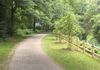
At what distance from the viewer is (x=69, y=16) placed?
22.2 metres

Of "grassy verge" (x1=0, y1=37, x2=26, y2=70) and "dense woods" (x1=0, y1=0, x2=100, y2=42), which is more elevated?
"dense woods" (x1=0, y1=0, x2=100, y2=42)

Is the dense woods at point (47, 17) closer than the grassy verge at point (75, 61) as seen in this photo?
No

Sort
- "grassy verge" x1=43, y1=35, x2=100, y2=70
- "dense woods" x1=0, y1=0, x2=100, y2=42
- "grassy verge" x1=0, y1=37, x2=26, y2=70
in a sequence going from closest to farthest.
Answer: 1. "grassy verge" x1=43, y1=35, x2=100, y2=70
2. "grassy verge" x1=0, y1=37, x2=26, y2=70
3. "dense woods" x1=0, y1=0, x2=100, y2=42

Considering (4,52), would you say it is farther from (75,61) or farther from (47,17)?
(47,17)

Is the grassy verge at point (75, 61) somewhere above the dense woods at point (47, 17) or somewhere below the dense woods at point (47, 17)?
below

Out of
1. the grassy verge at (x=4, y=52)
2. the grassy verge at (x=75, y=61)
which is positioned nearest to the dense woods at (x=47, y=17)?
the grassy verge at (x=75, y=61)

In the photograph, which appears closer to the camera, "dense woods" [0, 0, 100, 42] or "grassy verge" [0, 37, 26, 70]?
"grassy verge" [0, 37, 26, 70]

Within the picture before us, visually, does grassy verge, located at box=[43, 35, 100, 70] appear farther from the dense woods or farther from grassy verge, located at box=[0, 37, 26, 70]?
the dense woods

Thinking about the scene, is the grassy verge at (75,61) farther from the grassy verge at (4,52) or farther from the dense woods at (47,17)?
the dense woods at (47,17)

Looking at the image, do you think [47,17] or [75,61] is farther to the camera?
[47,17]

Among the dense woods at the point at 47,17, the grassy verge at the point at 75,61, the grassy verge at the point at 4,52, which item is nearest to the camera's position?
the grassy verge at the point at 75,61

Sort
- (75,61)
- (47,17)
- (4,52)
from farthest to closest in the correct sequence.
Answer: (47,17) → (4,52) → (75,61)

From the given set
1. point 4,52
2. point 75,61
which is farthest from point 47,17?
point 75,61

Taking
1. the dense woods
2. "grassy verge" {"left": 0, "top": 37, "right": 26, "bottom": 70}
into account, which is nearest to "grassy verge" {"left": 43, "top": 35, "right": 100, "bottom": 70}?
"grassy verge" {"left": 0, "top": 37, "right": 26, "bottom": 70}
